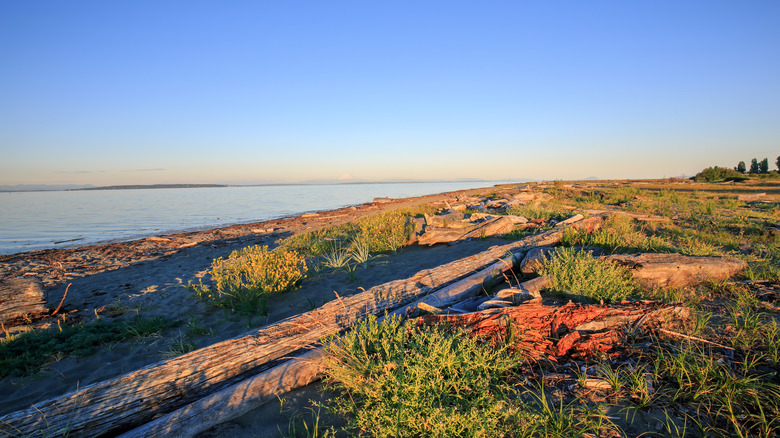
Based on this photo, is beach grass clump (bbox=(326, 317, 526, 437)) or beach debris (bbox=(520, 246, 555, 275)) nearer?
beach grass clump (bbox=(326, 317, 526, 437))

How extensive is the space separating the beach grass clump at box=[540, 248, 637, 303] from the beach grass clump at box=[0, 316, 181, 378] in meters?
5.59

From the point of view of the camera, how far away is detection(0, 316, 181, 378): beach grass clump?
3.73m

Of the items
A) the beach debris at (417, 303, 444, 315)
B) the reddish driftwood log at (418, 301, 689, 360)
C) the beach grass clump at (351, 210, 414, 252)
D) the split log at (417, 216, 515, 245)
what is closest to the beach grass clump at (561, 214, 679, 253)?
the split log at (417, 216, 515, 245)

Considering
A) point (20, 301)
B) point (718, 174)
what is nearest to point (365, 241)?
point (20, 301)

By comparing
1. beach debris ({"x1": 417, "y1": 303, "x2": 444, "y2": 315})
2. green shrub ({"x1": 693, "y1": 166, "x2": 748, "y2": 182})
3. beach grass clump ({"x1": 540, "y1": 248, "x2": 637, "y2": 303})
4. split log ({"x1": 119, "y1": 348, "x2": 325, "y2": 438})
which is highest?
green shrub ({"x1": 693, "y1": 166, "x2": 748, "y2": 182})

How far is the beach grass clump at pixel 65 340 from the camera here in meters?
3.73

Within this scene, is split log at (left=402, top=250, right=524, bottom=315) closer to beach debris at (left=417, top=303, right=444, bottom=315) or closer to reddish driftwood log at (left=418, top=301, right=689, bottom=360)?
beach debris at (left=417, top=303, right=444, bottom=315)

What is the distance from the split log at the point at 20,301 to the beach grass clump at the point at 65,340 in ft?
2.09

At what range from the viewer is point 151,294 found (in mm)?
6543

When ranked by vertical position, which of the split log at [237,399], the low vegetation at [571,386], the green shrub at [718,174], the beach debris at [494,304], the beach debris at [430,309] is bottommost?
the split log at [237,399]

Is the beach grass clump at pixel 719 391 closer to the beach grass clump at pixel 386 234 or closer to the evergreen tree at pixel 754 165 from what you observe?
the beach grass clump at pixel 386 234

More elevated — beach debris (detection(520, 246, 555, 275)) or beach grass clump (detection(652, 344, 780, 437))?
beach debris (detection(520, 246, 555, 275))

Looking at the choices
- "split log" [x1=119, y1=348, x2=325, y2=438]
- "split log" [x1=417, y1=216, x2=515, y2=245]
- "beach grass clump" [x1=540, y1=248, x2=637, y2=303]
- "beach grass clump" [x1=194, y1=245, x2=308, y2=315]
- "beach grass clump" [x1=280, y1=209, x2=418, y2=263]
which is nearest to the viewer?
"split log" [x1=119, y1=348, x2=325, y2=438]

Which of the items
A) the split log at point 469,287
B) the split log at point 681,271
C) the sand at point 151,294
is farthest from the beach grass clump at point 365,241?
the split log at point 681,271
